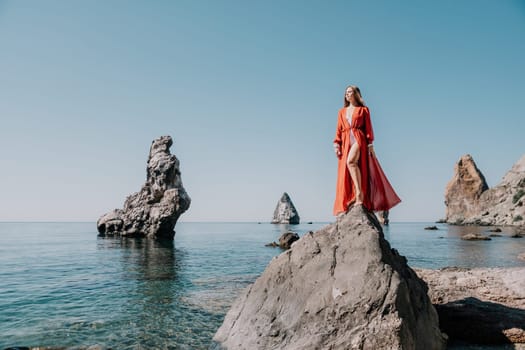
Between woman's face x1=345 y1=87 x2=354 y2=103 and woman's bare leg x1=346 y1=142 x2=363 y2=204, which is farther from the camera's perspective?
woman's face x1=345 y1=87 x2=354 y2=103

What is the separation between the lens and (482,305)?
7.63m

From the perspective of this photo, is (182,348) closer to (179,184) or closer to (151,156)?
(179,184)

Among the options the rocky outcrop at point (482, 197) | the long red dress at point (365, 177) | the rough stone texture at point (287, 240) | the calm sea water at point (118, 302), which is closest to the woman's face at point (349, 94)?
the long red dress at point (365, 177)

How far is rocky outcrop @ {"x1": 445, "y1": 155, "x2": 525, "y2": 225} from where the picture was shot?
92.2 meters

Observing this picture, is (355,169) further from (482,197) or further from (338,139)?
(482,197)

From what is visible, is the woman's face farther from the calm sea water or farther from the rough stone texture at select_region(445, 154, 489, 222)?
the rough stone texture at select_region(445, 154, 489, 222)

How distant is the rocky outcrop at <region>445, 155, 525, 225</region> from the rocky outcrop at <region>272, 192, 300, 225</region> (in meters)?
61.5

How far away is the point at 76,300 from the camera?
14.6 m

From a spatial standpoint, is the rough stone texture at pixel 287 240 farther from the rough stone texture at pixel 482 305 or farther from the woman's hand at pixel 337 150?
the woman's hand at pixel 337 150

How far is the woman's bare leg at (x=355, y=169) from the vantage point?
24.7 ft

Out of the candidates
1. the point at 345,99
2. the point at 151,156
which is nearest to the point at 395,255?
the point at 345,99

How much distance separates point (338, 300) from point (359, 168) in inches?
128

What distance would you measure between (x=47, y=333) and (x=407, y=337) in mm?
10420

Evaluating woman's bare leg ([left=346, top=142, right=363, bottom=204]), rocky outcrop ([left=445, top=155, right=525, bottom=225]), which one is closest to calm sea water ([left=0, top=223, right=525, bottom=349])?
woman's bare leg ([left=346, top=142, right=363, bottom=204])
